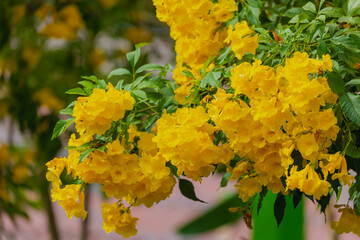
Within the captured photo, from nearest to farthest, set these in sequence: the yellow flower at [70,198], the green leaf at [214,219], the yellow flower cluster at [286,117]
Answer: the yellow flower cluster at [286,117], the yellow flower at [70,198], the green leaf at [214,219]

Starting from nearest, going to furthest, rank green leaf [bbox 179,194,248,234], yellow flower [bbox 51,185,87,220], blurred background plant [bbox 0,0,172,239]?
yellow flower [bbox 51,185,87,220], blurred background plant [bbox 0,0,172,239], green leaf [bbox 179,194,248,234]

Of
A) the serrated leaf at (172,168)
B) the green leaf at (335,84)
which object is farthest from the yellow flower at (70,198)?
the green leaf at (335,84)

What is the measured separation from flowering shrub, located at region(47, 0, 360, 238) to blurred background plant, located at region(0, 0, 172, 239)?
0.86 metres

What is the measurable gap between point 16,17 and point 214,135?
3.85 ft

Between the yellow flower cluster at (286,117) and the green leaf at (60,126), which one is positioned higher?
the yellow flower cluster at (286,117)

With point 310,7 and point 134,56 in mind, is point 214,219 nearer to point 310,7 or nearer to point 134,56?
point 134,56

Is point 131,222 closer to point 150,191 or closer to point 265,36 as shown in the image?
point 150,191

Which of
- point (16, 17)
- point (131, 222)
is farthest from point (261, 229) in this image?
point (16, 17)

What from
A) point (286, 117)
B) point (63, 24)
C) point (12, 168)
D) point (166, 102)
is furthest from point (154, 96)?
point (12, 168)

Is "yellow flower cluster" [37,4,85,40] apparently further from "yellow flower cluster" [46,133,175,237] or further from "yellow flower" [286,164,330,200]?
"yellow flower" [286,164,330,200]

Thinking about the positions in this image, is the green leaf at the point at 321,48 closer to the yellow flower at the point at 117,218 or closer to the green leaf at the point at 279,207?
the green leaf at the point at 279,207

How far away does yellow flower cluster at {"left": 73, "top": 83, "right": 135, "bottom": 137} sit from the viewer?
874mm

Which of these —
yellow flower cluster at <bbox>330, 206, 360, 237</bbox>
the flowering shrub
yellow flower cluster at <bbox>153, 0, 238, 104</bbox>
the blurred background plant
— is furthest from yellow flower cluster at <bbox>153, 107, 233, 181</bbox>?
the blurred background plant

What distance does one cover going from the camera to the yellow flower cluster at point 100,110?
87cm
